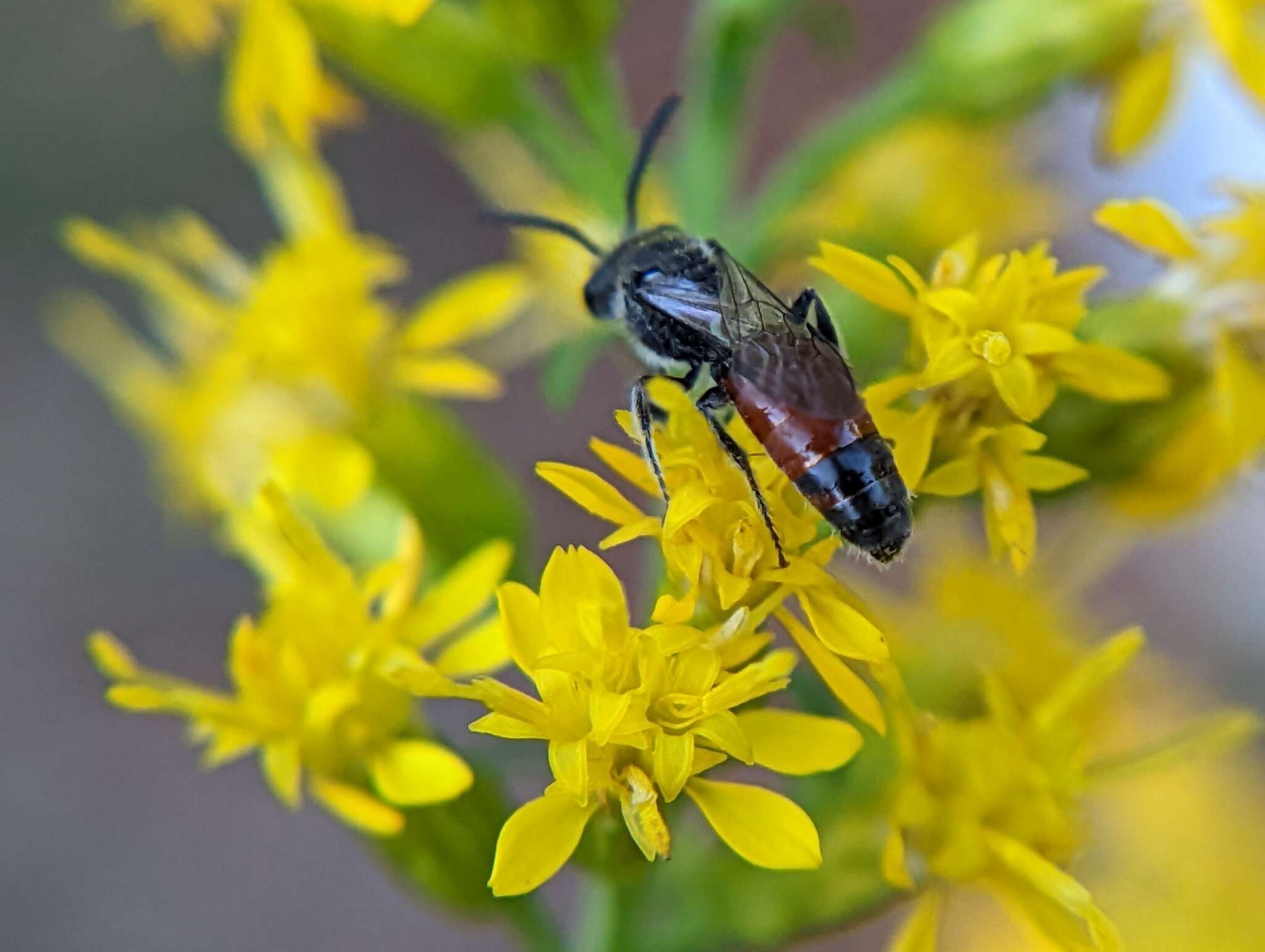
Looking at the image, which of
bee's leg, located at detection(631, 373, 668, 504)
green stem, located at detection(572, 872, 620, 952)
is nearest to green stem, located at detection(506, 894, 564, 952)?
green stem, located at detection(572, 872, 620, 952)

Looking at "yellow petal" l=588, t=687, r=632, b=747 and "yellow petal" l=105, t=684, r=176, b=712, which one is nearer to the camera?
"yellow petal" l=588, t=687, r=632, b=747

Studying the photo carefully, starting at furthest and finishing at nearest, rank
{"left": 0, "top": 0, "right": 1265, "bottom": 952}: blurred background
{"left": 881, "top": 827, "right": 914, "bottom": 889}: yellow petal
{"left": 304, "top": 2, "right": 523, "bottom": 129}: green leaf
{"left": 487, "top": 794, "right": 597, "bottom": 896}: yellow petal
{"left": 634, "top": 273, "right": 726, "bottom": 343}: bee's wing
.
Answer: {"left": 0, "top": 0, "right": 1265, "bottom": 952}: blurred background, {"left": 304, "top": 2, "right": 523, "bottom": 129}: green leaf, {"left": 634, "top": 273, "right": 726, "bottom": 343}: bee's wing, {"left": 881, "top": 827, "right": 914, "bottom": 889}: yellow petal, {"left": 487, "top": 794, "right": 597, "bottom": 896}: yellow petal

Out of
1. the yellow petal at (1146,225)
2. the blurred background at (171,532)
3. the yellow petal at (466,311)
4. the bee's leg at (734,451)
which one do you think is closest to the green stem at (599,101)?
the yellow petal at (466,311)

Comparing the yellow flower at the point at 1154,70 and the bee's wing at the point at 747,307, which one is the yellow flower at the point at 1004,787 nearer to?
the bee's wing at the point at 747,307

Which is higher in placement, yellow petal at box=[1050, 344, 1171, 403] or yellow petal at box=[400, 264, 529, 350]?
yellow petal at box=[400, 264, 529, 350]

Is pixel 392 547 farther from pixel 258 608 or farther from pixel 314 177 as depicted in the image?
pixel 258 608

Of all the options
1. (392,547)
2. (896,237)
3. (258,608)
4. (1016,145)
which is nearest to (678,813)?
(392,547)

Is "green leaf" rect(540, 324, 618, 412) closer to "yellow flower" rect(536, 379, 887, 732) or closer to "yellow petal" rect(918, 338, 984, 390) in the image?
"yellow flower" rect(536, 379, 887, 732)
